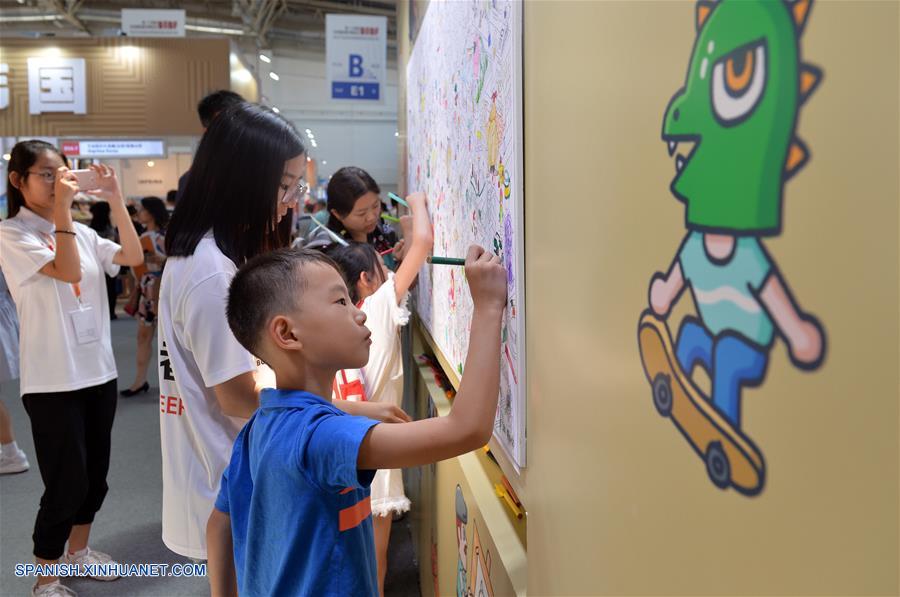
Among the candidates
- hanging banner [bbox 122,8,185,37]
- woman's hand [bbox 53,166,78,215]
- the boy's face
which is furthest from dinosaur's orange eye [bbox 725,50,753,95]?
hanging banner [bbox 122,8,185,37]

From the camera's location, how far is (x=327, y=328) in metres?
1.18

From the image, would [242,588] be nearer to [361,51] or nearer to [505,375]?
[505,375]

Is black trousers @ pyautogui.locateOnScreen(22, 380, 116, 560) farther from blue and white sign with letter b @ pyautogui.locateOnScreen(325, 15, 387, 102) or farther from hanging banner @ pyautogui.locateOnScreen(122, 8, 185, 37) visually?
hanging banner @ pyautogui.locateOnScreen(122, 8, 185, 37)

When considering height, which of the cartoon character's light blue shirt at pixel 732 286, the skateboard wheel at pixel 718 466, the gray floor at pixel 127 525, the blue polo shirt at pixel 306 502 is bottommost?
the gray floor at pixel 127 525

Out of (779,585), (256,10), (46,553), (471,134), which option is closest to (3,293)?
(46,553)

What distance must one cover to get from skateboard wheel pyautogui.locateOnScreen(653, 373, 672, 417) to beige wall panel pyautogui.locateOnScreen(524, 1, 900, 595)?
0.01m

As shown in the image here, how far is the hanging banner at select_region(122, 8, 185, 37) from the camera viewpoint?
7.59 meters

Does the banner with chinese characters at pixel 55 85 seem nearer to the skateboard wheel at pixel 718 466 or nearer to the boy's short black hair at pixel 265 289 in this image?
the boy's short black hair at pixel 265 289

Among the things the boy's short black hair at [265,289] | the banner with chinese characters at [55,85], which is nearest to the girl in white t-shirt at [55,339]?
the boy's short black hair at [265,289]

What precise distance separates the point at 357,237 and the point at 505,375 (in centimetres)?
166

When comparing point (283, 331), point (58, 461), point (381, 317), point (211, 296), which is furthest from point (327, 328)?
point (58, 461)

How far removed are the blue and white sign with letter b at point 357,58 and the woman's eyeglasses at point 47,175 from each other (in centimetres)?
420

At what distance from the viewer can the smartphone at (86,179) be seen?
8.79 ft

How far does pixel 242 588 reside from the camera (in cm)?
126
